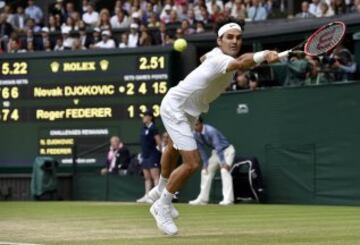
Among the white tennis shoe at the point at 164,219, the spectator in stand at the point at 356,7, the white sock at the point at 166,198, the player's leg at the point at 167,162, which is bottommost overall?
the white tennis shoe at the point at 164,219

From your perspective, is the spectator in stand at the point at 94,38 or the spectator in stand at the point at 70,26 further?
the spectator in stand at the point at 70,26

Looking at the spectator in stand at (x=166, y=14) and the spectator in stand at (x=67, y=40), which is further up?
the spectator in stand at (x=166, y=14)

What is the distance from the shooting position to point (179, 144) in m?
9.68

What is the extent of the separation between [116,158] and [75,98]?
5.42 ft

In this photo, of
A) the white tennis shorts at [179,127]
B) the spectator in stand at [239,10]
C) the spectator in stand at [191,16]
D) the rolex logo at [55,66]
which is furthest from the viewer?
the spectator in stand at [191,16]

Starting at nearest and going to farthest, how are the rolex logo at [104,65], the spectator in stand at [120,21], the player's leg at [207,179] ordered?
the player's leg at [207,179]
the rolex logo at [104,65]
the spectator in stand at [120,21]

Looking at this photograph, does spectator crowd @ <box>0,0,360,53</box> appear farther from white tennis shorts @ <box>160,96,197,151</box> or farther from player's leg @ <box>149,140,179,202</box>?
white tennis shorts @ <box>160,96,197,151</box>

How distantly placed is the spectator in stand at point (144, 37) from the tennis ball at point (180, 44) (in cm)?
137

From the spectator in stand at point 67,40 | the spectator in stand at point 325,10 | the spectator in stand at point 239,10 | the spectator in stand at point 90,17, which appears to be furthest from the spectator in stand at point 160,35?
the spectator in stand at point 325,10

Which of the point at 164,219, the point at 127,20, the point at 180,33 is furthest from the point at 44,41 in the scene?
the point at 164,219

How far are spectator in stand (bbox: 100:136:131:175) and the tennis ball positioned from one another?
7.83ft

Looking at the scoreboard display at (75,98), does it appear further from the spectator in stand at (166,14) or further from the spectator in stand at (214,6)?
the spectator in stand at (214,6)

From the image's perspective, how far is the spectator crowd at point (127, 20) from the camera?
22.6 meters

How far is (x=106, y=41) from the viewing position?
23438 millimetres
